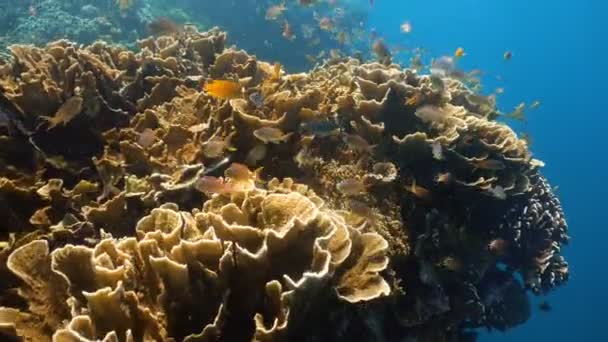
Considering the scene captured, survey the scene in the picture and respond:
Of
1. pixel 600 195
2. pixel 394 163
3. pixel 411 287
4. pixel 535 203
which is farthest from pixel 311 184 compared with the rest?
pixel 600 195

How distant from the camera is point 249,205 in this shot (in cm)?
319

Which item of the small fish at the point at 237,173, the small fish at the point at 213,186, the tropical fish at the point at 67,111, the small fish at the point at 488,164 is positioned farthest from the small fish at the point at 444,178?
the tropical fish at the point at 67,111

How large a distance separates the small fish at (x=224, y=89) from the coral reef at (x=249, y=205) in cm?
2

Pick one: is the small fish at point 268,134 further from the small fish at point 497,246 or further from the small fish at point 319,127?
the small fish at point 497,246

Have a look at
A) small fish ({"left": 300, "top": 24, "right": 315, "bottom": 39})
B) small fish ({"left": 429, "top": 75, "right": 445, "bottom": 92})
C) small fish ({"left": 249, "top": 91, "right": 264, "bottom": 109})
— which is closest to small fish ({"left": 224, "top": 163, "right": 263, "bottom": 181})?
small fish ({"left": 249, "top": 91, "right": 264, "bottom": 109})

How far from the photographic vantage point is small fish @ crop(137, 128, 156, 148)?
4609mm

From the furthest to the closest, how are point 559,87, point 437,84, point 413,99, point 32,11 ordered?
point 559,87 < point 32,11 < point 437,84 < point 413,99

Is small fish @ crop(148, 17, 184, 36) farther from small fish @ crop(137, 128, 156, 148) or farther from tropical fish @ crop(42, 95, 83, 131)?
small fish @ crop(137, 128, 156, 148)

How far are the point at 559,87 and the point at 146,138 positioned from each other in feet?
382

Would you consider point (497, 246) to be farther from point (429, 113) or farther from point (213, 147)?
point (213, 147)

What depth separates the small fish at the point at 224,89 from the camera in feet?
14.7

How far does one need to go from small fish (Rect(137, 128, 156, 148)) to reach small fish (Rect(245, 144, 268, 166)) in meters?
1.02

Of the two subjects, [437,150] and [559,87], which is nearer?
[437,150]

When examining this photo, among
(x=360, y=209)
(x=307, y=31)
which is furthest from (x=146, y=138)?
(x=307, y=31)
